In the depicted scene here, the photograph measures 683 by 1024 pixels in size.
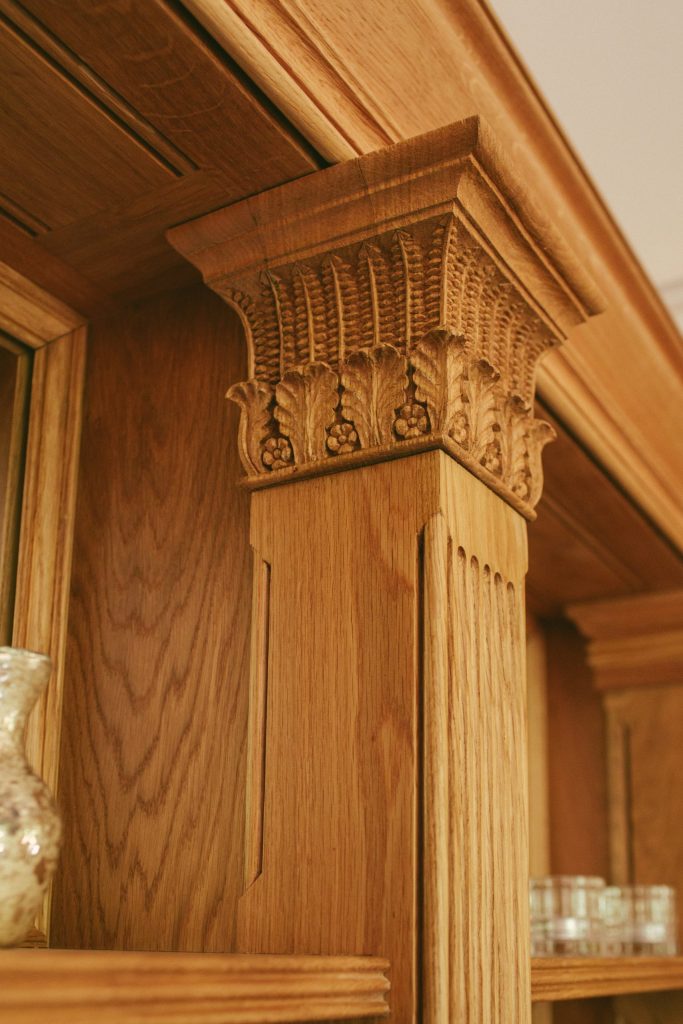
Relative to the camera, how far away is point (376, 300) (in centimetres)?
129

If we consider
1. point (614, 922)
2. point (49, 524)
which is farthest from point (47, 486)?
point (614, 922)

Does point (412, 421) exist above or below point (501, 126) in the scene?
below

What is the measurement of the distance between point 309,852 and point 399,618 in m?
0.24

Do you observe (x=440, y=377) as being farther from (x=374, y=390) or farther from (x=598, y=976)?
(x=598, y=976)

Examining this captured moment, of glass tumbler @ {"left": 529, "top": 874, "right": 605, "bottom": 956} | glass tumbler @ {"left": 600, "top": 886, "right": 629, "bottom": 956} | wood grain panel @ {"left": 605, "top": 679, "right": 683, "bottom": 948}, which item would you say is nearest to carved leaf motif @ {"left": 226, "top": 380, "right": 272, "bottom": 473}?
glass tumbler @ {"left": 529, "top": 874, "right": 605, "bottom": 956}

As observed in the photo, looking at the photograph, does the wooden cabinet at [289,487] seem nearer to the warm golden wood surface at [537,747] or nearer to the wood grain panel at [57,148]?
the wood grain panel at [57,148]

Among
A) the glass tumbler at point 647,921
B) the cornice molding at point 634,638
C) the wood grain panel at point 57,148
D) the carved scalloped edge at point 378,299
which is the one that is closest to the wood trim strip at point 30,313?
the wood grain panel at point 57,148

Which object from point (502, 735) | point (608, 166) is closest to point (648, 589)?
point (608, 166)

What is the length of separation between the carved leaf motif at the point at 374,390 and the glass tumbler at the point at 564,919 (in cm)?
119

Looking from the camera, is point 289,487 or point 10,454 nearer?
point 289,487

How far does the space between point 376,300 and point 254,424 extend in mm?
185

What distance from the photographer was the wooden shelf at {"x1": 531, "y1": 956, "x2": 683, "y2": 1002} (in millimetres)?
1416

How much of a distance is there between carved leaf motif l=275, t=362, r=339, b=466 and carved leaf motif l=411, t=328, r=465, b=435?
0.10 meters

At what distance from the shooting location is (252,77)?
1.12 meters
